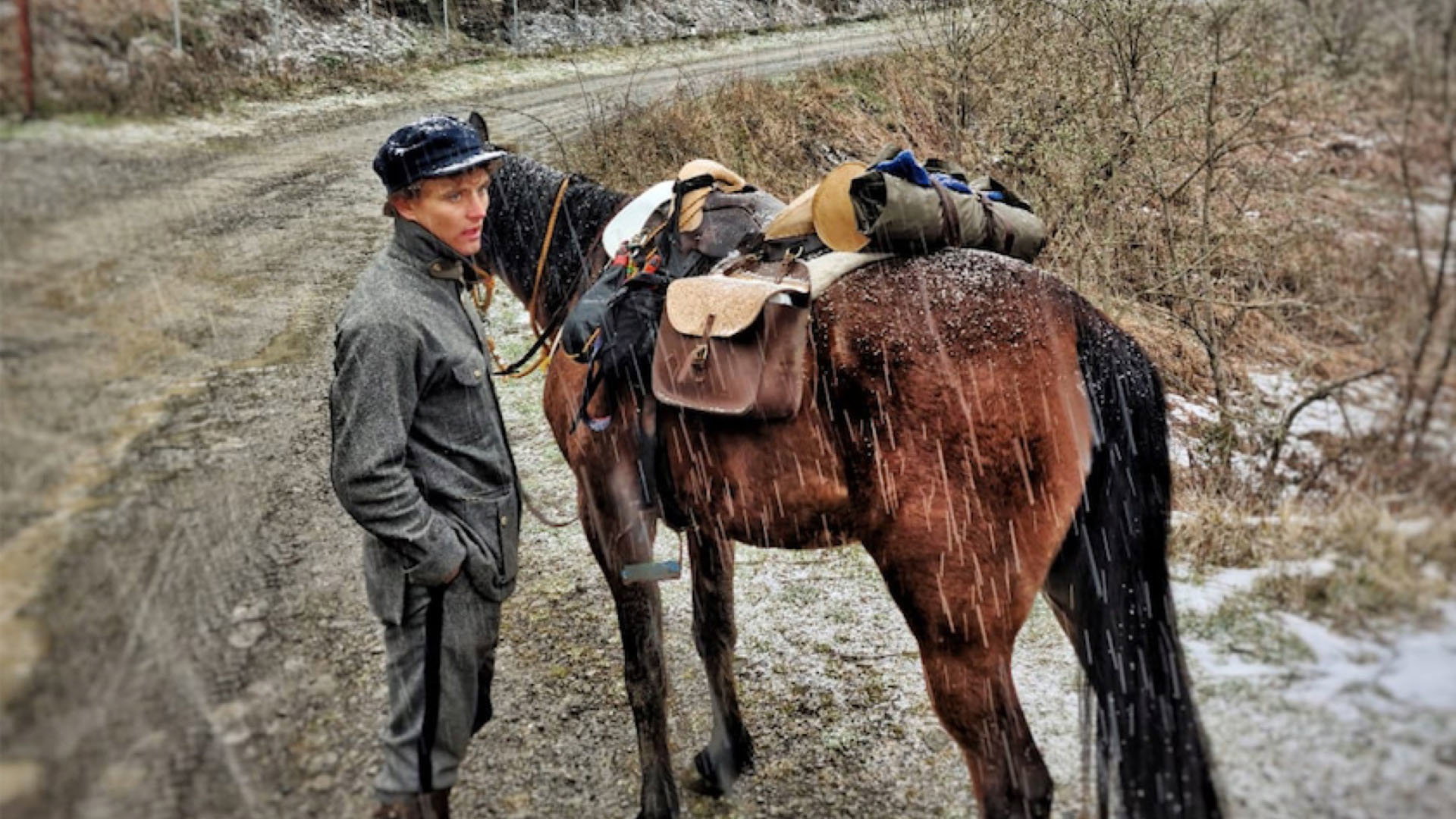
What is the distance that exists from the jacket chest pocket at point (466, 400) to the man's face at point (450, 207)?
32 centimetres

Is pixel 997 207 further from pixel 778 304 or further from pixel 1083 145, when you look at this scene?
pixel 1083 145

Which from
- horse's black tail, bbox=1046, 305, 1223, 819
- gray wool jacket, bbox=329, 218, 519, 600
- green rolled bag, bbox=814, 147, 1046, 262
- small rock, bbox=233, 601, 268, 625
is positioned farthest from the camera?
small rock, bbox=233, 601, 268, 625

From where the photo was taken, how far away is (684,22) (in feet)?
73.3

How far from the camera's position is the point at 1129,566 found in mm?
2193

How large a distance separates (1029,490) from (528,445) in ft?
13.4

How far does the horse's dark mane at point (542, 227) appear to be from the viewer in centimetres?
341

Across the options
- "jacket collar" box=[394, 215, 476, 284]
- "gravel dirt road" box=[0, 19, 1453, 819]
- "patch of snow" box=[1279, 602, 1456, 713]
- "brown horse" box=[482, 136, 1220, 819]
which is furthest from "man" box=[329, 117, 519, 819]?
"patch of snow" box=[1279, 602, 1456, 713]

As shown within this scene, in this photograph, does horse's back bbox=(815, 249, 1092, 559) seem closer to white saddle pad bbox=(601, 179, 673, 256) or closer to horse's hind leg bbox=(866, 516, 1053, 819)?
horse's hind leg bbox=(866, 516, 1053, 819)

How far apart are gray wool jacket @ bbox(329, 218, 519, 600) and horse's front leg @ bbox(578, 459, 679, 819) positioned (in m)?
0.47

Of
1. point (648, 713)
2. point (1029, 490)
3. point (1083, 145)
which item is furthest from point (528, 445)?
point (1083, 145)

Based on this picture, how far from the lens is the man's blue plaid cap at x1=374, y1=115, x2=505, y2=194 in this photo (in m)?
2.08

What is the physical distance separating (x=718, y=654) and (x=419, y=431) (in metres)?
1.51

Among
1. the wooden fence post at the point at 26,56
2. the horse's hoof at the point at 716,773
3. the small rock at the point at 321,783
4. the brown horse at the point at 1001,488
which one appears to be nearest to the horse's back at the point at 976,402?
the brown horse at the point at 1001,488

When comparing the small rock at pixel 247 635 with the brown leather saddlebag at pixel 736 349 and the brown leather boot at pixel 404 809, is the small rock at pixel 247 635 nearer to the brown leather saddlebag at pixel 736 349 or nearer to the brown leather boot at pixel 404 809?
the brown leather boot at pixel 404 809
